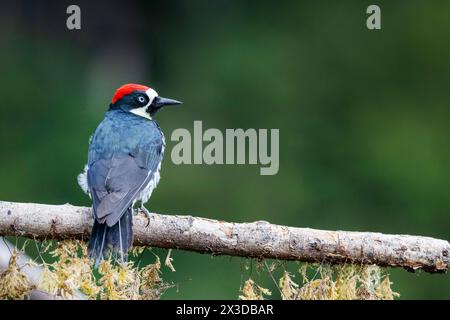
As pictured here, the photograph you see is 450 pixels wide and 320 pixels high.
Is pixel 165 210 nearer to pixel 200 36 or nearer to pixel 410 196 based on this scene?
pixel 410 196

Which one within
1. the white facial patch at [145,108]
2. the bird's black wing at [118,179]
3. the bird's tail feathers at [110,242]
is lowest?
the bird's tail feathers at [110,242]

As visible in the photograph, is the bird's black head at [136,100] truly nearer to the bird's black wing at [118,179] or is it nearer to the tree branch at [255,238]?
the bird's black wing at [118,179]

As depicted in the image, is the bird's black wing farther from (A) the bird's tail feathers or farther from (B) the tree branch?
(B) the tree branch

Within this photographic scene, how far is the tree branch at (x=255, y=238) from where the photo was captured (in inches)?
197

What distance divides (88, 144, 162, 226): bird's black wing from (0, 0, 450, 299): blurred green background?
3.15 meters

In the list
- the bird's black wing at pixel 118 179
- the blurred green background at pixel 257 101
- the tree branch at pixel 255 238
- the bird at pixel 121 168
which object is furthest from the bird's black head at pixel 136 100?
the blurred green background at pixel 257 101

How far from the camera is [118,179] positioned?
538 centimetres

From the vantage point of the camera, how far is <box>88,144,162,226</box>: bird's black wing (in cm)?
509

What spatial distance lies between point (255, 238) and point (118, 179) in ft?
2.70

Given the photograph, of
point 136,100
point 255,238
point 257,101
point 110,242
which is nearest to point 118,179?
point 110,242

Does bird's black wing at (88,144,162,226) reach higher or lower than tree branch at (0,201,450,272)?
higher

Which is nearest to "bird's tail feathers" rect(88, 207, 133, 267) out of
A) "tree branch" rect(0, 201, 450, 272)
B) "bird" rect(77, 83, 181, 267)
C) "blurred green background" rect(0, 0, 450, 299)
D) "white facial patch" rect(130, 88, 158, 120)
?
"bird" rect(77, 83, 181, 267)

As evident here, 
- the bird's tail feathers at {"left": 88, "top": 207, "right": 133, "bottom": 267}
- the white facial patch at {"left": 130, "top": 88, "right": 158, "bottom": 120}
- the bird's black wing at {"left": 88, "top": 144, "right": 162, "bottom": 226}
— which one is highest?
the white facial patch at {"left": 130, "top": 88, "right": 158, "bottom": 120}

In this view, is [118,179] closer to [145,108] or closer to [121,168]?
[121,168]
